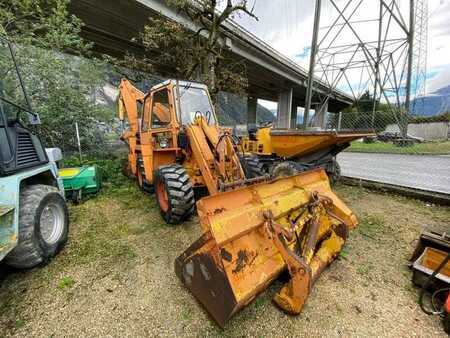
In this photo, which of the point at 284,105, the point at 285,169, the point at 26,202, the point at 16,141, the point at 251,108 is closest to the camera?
the point at 26,202

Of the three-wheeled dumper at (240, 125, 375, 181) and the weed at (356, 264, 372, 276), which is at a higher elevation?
the three-wheeled dumper at (240, 125, 375, 181)

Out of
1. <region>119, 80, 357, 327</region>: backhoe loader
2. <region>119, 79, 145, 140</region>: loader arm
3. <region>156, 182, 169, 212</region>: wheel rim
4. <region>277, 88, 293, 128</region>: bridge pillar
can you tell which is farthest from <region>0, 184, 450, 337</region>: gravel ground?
<region>277, 88, 293, 128</region>: bridge pillar

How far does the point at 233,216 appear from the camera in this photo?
1793mm

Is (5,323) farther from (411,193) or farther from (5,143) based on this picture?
(411,193)

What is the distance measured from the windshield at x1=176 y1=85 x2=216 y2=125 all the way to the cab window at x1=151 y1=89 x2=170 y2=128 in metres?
0.31

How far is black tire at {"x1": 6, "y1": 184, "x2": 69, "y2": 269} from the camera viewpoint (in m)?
2.10

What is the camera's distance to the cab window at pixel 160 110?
3818mm

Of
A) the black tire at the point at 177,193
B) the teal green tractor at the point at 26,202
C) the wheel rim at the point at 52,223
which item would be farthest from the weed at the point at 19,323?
the black tire at the point at 177,193

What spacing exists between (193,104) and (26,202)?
2.63 meters

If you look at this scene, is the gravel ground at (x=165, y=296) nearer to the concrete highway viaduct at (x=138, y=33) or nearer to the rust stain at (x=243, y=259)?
the rust stain at (x=243, y=259)

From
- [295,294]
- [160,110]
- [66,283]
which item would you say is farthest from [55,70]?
[295,294]

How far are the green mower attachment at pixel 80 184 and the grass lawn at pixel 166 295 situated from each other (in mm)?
1353

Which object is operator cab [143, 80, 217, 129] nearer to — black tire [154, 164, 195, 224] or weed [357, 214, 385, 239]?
black tire [154, 164, 195, 224]

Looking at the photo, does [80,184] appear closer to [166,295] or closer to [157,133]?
[157,133]
